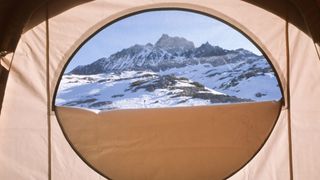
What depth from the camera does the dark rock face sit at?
6.75 ft

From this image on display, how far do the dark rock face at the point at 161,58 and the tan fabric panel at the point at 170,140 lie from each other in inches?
10.1

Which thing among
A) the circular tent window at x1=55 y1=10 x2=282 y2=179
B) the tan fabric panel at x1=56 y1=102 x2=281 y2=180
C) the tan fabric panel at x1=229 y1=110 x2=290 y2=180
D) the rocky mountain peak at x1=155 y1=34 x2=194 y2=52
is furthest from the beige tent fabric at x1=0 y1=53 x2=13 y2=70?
the tan fabric panel at x1=229 y1=110 x2=290 y2=180

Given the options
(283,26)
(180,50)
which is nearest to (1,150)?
(180,50)

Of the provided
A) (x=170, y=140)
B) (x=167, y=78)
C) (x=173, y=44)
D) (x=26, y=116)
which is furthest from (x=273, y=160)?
(x=26, y=116)

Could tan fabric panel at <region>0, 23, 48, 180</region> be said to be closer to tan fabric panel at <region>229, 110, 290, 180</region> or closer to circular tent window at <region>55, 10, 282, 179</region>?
circular tent window at <region>55, 10, 282, 179</region>

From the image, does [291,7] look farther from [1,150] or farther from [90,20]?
[1,150]

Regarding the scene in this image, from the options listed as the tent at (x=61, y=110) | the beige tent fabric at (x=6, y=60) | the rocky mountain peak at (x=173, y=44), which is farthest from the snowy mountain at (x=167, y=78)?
the beige tent fabric at (x=6, y=60)

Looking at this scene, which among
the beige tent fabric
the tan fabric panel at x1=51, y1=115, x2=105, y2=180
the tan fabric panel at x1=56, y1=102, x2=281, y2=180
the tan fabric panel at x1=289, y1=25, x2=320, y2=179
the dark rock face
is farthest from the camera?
the dark rock face

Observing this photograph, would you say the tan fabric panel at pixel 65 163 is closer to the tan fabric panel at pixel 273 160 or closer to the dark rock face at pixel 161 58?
the dark rock face at pixel 161 58

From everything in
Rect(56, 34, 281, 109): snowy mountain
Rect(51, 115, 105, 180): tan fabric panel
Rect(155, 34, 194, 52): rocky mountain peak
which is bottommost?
Rect(51, 115, 105, 180): tan fabric panel

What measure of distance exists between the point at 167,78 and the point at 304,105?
0.69 m

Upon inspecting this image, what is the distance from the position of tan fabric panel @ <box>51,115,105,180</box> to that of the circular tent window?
1.3 inches

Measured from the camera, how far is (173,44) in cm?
215

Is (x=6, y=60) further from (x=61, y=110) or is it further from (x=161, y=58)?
(x=161, y=58)
